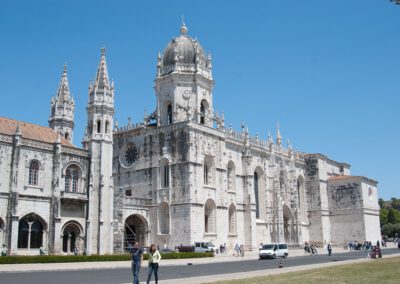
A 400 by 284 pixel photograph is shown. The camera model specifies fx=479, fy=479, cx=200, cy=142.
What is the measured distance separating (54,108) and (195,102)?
655 inches

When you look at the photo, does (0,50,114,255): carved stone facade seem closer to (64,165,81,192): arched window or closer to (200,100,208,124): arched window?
(64,165,81,192): arched window

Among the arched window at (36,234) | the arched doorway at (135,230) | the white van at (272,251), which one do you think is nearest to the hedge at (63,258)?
the arched window at (36,234)

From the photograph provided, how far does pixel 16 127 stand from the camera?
43.0 meters

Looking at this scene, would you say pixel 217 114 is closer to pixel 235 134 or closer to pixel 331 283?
pixel 235 134

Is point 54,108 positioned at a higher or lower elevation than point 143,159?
higher

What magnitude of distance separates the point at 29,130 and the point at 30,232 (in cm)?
978

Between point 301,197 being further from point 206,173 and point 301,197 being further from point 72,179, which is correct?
point 72,179

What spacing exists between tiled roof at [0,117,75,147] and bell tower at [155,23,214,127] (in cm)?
1459

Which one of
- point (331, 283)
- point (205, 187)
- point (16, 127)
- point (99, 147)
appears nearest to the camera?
point (331, 283)

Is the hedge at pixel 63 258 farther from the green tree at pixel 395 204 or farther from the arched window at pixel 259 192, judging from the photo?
the green tree at pixel 395 204

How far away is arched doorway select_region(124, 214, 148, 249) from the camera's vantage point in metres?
53.1

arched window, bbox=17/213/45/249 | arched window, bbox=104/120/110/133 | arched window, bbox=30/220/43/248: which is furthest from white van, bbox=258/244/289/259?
arched window, bbox=17/213/45/249

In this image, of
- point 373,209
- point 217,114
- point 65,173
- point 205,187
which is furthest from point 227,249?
point 373,209

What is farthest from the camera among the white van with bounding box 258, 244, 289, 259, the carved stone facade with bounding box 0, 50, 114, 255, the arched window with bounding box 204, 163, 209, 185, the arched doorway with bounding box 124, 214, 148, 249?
the arched window with bounding box 204, 163, 209, 185
